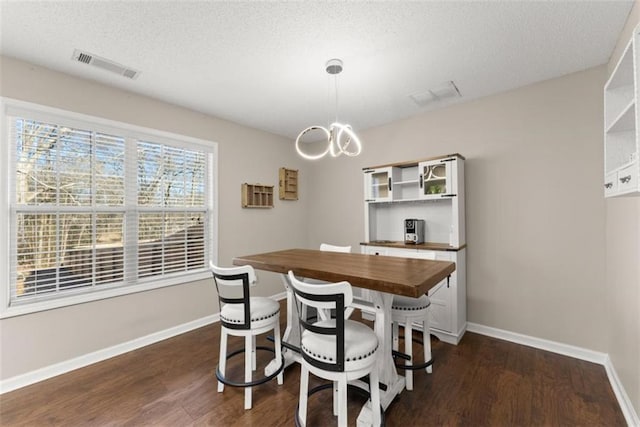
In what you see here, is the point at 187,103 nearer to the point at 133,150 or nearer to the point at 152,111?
the point at 152,111

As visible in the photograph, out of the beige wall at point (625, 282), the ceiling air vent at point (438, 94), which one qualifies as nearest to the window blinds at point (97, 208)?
the ceiling air vent at point (438, 94)

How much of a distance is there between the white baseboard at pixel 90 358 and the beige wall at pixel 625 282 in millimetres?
3977

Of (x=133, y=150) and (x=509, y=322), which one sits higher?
(x=133, y=150)

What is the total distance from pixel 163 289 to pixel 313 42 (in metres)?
3.02


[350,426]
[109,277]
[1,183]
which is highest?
[1,183]

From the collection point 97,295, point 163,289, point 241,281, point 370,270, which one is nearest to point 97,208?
point 97,295

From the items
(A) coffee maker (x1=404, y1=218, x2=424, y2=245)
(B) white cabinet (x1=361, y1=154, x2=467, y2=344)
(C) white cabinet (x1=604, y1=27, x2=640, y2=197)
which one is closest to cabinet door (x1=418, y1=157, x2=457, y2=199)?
(B) white cabinet (x1=361, y1=154, x2=467, y2=344)

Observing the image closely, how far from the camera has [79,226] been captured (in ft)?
8.71

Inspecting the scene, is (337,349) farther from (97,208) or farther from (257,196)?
(257,196)

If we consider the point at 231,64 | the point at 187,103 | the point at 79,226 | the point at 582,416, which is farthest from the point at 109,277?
the point at 582,416

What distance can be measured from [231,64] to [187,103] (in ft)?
3.82

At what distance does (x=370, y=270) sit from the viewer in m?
1.94

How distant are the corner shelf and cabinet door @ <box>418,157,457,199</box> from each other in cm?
229

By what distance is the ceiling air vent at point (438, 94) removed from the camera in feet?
9.61
